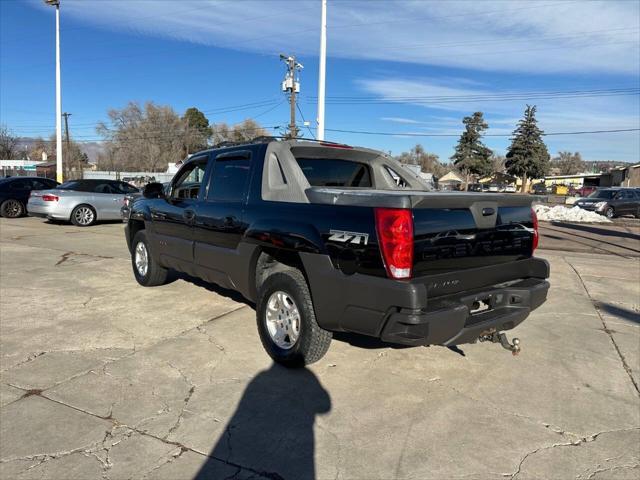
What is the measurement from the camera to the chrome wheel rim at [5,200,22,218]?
1633cm

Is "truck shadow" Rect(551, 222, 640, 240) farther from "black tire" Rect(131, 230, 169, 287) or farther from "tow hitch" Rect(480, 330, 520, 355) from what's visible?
"black tire" Rect(131, 230, 169, 287)

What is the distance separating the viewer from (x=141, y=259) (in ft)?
22.3

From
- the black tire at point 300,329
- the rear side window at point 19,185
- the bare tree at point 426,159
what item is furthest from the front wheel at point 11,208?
the bare tree at point 426,159

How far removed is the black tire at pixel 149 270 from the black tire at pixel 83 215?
8956 millimetres

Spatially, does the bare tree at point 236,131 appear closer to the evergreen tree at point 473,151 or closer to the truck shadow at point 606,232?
the evergreen tree at point 473,151

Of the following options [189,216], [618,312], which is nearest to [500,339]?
[618,312]

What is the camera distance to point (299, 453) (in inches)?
114

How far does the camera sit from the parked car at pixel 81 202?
1420 centimetres

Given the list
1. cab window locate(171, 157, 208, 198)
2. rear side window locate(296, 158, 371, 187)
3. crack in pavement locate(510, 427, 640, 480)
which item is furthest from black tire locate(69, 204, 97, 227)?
crack in pavement locate(510, 427, 640, 480)

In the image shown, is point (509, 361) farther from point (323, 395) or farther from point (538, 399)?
point (323, 395)

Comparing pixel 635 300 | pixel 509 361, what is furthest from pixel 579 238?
pixel 509 361

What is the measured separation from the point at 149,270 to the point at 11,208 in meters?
13.0

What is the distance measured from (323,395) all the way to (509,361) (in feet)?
6.22

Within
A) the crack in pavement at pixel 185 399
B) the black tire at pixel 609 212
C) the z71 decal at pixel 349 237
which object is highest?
the z71 decal at pixel 349 237
